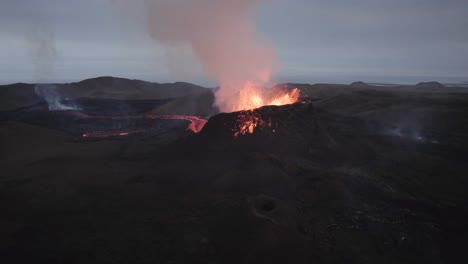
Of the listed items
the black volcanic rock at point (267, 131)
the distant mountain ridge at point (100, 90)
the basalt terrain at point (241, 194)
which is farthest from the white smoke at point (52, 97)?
the black volcanic rock at point (267, 131)

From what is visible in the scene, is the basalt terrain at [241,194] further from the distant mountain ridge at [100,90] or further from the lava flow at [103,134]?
the distant mountain ridge at [100,90]

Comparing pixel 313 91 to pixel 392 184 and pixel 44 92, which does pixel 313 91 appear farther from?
pixel 44 92

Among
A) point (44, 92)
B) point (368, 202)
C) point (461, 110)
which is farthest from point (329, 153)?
point (44, 92)

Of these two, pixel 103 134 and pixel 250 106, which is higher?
pixel 250 106

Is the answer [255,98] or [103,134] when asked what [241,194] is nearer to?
[255,98]

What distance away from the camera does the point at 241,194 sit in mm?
21078

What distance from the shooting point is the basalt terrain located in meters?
15.7

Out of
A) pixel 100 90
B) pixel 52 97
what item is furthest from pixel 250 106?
pixel 100 90

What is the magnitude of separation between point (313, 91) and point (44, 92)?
237ft

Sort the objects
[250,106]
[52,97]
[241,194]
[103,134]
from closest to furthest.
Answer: [241,194], [250,106], [103,134], [52,97]

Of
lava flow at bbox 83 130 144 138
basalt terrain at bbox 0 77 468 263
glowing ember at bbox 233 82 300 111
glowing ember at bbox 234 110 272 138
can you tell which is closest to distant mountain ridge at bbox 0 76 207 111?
lava flow at bbox 83 130 144 138

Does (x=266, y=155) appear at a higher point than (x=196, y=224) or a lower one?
higher

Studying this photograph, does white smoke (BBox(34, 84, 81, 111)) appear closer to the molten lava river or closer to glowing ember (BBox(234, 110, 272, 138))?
the molten lava river

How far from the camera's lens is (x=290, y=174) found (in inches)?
964
